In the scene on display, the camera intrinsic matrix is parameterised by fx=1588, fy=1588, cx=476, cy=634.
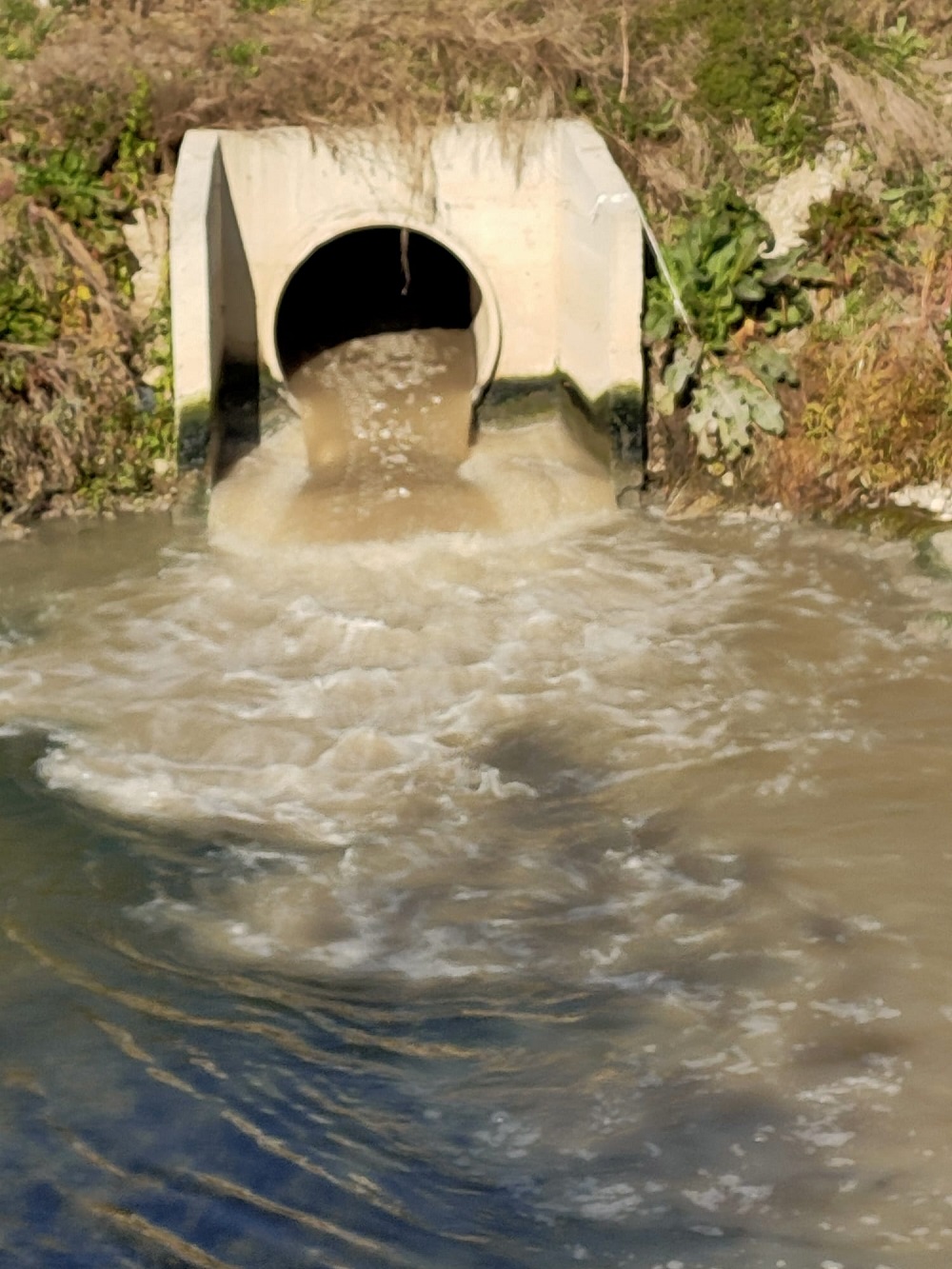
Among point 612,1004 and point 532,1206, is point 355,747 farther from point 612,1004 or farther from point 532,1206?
point 532,1206

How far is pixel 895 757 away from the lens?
664 cm

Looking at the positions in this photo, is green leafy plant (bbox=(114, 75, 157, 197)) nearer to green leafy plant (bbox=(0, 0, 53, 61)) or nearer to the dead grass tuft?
green leafy plant (bbox=(0, 0, 53, 61))

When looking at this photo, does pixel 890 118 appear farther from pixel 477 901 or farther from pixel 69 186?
pixel 477 901

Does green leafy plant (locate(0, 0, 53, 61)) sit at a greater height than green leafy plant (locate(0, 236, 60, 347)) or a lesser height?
greater

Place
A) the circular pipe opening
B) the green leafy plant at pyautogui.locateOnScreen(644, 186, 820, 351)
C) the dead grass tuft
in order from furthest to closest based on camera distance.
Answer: the circular pipe opening → the dead grass tuft → the green leafy plant at pyautogui.locateOnScreen(644, 186, 820, 351)

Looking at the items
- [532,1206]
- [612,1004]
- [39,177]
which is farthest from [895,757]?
[39,177]

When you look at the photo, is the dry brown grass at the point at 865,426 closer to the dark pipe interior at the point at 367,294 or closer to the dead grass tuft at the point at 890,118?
the dead grass tuft at the point at 890,118

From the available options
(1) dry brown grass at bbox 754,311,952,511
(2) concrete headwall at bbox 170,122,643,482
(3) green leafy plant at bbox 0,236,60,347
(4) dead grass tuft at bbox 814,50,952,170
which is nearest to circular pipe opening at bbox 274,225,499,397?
(2) concrete headwall at bbox 170,122,643,482

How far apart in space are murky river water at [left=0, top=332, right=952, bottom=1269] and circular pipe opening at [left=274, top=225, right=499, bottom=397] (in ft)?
8.18

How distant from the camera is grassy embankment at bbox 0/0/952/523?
9.64 m

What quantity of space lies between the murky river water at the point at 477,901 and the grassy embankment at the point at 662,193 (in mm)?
770

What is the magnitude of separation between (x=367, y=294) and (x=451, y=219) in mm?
1816

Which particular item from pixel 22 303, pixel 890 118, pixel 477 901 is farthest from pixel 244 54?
pixel 477 901

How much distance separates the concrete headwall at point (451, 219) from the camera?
32.7 ft
